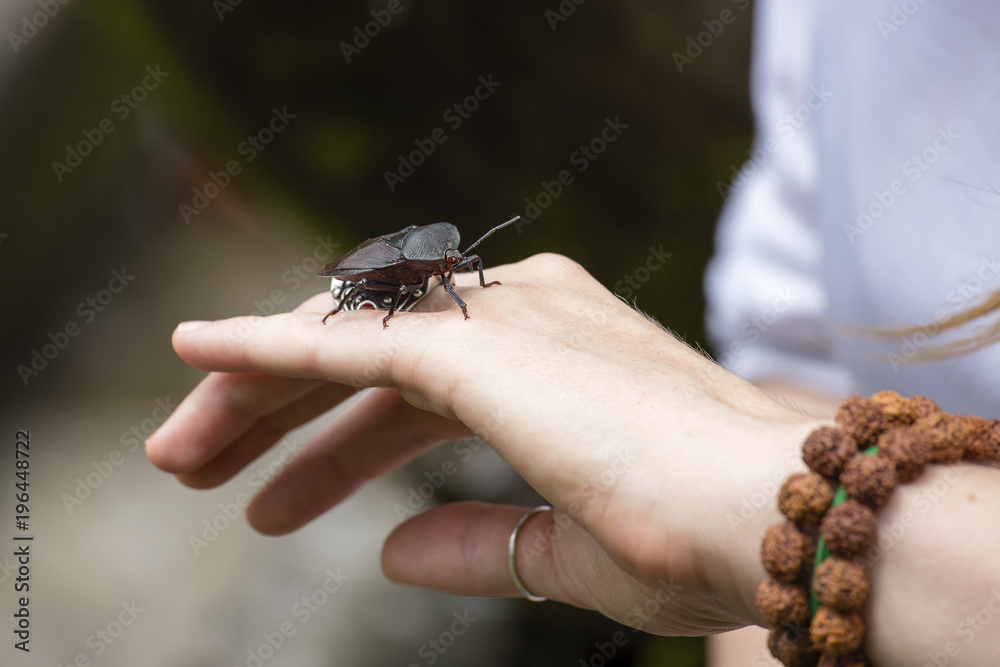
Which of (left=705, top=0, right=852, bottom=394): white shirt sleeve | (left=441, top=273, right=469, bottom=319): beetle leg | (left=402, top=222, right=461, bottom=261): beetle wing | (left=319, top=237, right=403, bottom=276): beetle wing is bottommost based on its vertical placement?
(left=705, top=0, right=852, bottom=394): white shirt sleeve

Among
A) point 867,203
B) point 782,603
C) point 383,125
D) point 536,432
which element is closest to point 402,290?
point 536,432

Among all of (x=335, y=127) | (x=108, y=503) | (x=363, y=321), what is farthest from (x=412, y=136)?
(x=108, y=503)

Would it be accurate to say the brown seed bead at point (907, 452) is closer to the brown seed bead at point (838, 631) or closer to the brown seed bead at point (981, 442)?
the brown seed bead at point (981, 442)

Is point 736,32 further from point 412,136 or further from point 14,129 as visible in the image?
point 14,129

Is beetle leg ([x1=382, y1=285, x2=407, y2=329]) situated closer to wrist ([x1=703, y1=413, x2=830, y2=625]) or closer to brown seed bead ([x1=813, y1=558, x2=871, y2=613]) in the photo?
wrist ([x1=703, y1=413, x2=830, y2=625])

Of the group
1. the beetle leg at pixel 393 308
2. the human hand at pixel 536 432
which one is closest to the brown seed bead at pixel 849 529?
the human hand at pixel 536 432

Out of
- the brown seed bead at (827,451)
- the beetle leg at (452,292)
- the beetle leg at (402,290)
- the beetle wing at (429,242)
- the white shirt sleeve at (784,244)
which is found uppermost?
the beetle wing at (429,242)

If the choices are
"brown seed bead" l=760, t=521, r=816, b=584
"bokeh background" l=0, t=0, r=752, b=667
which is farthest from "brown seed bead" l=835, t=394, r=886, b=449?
"bokeh background" l=0, t=0, r=752, b=667
